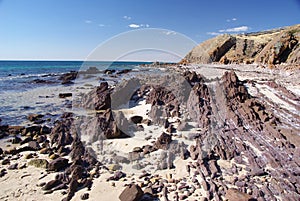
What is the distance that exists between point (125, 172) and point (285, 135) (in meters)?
4.46

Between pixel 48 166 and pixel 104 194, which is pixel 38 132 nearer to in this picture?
pixel 48 166

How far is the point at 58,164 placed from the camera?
206 inches

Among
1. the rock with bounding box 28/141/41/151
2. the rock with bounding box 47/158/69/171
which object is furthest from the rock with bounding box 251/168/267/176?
the rock with bounding box 28/141/41/151

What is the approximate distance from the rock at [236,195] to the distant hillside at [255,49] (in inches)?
729

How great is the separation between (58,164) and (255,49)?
1641 inches

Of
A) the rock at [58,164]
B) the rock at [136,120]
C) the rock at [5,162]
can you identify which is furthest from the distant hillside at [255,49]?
the rock at [5,162]

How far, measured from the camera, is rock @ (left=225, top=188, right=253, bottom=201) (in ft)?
11.9

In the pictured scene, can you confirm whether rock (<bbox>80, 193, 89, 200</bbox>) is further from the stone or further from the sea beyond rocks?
the stone

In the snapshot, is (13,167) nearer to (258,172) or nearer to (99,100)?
(99,100)

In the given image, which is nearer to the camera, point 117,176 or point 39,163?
point 117,176

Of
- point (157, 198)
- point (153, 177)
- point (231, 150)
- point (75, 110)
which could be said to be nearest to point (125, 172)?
point (153, 177)

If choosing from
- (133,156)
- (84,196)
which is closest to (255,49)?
(133,156)

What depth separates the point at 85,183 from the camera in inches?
179

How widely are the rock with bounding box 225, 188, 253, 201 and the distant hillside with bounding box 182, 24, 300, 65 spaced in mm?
18526
